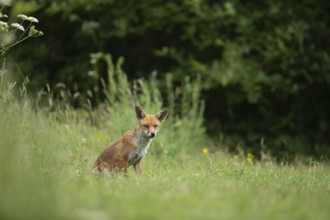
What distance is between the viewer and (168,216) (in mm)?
4871

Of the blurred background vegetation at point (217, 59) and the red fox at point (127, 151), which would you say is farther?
the blurred background vegetation at point (217, 59)

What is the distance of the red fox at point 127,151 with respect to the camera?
8148mm

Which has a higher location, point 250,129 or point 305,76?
point 305,76

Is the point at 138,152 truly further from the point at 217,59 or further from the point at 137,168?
the point at 217,59

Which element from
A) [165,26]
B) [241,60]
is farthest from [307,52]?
[165,26]

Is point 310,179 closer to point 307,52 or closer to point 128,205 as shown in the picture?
point 128,205

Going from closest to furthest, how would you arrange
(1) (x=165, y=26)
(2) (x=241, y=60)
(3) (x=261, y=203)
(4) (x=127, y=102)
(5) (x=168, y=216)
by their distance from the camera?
(5) (x=168, y=216) → (3) (x=261, y=203) → (4) (x=127, y=102) → (2) (x=241, y=60) → (1) (x=165, y=26)

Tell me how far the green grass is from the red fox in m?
0.23

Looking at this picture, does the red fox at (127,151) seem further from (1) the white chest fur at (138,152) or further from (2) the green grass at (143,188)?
(2) the green grass at (143,188)

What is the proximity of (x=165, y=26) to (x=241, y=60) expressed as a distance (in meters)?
3.04

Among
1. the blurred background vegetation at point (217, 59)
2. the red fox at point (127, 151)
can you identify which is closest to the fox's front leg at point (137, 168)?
the red fox at point (127, 151)

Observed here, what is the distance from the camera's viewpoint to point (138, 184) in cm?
648

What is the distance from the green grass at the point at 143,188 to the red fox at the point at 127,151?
9.1 inches

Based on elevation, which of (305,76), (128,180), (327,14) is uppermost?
(327,14)
